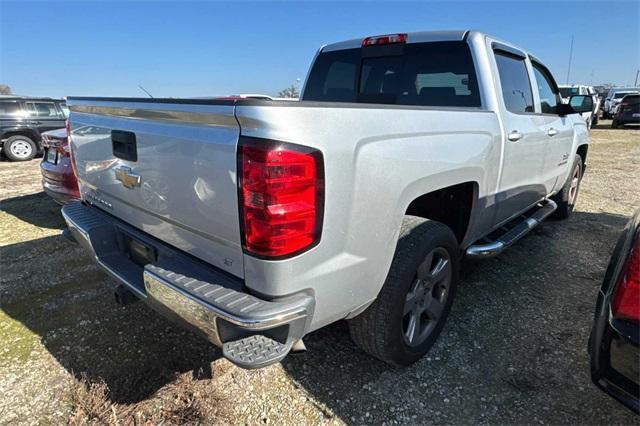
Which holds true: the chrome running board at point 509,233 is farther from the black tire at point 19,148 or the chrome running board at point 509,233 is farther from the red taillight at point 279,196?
the black tire at point 19,148

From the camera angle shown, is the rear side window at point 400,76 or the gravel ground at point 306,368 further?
the rear side window at point 400,76

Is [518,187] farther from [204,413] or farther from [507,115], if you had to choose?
[204,413]

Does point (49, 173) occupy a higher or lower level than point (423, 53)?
lower

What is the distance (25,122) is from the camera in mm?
11102

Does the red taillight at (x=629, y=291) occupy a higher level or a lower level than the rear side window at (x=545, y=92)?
lower

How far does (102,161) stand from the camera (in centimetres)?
245

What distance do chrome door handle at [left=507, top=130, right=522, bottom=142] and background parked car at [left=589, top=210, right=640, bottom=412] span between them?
141 centimetres

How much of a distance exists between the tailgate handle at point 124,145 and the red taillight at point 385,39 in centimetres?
224

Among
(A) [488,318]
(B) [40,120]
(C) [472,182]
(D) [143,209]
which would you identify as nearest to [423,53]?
(C) [472,182]

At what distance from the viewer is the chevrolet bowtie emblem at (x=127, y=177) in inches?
83.8

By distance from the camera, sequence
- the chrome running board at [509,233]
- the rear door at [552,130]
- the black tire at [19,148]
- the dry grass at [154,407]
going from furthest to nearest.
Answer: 1. the black tire at [19,148]
2. the rear door at [552,130]
3. the chrome running board at [509,233]
4. the dry grass at [154,407]

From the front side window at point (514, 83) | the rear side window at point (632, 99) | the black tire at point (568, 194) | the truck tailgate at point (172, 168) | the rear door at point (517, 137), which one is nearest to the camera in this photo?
the truck tailgate at point (172, 168)

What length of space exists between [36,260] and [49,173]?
112 centimetres

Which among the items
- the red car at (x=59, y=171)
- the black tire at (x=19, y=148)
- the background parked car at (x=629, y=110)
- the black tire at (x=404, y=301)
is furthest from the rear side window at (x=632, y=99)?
the black tire at (x=19, y=148)
